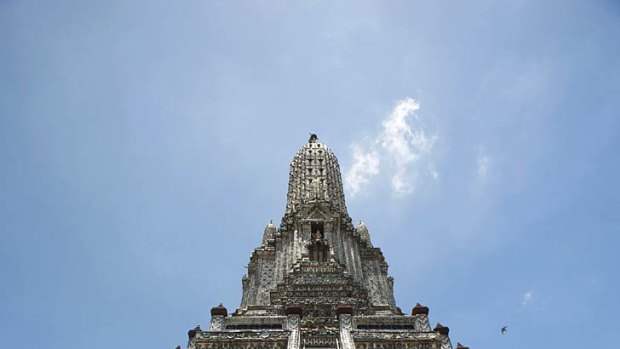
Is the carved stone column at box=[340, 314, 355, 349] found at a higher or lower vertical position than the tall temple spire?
lower

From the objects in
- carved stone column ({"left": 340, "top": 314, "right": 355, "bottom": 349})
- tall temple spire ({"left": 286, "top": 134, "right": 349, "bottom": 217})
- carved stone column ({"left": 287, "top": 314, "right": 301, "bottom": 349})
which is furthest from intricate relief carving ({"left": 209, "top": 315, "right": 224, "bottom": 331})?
tall temple spire ({"left": 286, "top": 134, "right": 349, "bottom": 217})

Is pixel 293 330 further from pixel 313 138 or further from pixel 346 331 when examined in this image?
pixel 313 138

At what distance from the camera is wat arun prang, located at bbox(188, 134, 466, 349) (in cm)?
1992

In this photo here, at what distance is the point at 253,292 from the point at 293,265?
9.07 ft

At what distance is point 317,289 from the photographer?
1059 inches

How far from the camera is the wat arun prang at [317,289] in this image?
19922 millimetres

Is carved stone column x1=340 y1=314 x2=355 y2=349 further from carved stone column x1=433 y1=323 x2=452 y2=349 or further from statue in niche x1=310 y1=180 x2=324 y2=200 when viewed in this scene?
statue in niche x1=310 y1=180 x2=324 y2=200

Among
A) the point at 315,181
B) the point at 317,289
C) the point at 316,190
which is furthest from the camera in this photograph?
the point at 315,181

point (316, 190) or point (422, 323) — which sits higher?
point (316, 190)

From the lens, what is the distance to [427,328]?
20812 mm

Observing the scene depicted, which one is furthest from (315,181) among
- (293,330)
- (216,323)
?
(293,330)

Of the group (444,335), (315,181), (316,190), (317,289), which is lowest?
(444,335)

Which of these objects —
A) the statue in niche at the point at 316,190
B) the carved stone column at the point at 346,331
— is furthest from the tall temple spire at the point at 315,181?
the carved stone column at the point at 346,331

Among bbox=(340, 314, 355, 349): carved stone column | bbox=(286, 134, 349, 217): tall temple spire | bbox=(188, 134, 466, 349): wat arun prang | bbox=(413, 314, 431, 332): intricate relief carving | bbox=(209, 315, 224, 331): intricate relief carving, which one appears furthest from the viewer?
bbox=(286, 134, 349, 217): tall temple spire
